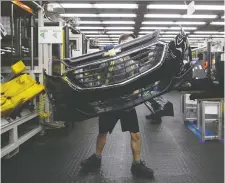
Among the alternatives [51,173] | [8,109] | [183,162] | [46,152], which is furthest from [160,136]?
[8,109]

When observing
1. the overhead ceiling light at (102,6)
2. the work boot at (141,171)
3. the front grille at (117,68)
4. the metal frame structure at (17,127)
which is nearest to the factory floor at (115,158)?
the work boot at (141,171)

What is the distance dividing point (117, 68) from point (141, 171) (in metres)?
1.27

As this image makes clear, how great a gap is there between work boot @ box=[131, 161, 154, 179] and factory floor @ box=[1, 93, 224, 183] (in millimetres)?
66

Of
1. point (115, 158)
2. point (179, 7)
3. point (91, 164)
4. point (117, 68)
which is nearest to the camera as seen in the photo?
point (117, 68)

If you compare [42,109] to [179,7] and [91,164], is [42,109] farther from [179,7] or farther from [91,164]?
[179,7]

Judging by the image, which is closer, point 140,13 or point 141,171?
point 141,171

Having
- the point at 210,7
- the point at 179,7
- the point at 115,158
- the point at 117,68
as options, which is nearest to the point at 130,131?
the point at 115,158

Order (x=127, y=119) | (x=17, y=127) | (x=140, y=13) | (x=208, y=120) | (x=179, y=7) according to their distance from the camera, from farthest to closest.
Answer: (x=140, y=13), (x=179, y=7), (x=208, y=120), (x=17, y=127), (x=127, y=119)

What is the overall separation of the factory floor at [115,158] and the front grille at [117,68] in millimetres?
1154

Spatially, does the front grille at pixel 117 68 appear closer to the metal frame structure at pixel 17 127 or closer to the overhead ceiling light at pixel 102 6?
the metal frame structure at pixel 17 127

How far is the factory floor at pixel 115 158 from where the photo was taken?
2.98 m

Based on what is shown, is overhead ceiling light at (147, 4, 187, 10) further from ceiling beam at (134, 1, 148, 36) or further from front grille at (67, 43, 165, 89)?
front grille at (67, 43, 165, 89)

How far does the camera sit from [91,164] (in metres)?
3.23

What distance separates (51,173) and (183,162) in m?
1.60
